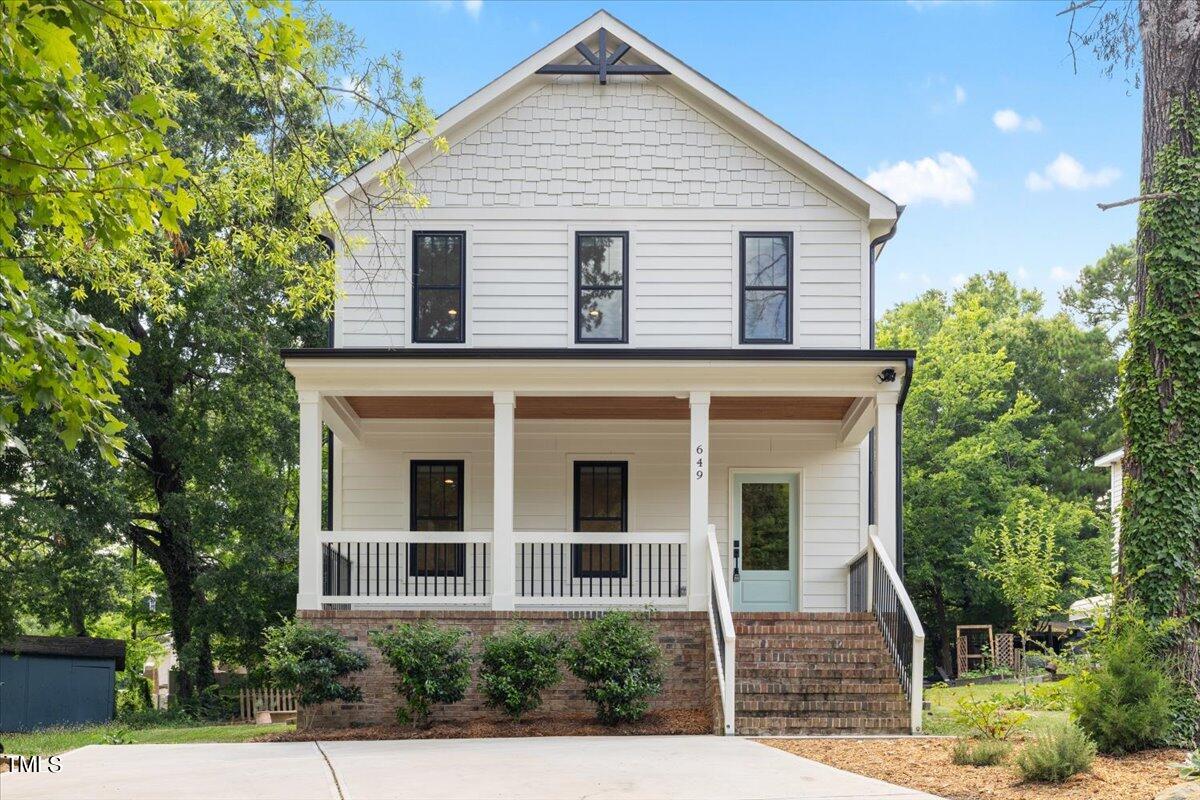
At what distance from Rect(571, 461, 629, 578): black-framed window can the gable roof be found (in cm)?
477

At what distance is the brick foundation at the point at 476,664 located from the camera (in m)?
13.8

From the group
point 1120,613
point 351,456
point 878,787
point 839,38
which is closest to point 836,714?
point 1120,613

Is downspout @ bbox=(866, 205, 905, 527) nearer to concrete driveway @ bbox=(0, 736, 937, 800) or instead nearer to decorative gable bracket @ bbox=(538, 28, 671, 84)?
decorative gable bracket @ bbox=(538, 28, 671, 84)

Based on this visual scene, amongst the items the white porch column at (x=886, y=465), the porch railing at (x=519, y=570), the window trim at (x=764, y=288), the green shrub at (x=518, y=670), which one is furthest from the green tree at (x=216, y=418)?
the white porch column at (x=886, y=465)

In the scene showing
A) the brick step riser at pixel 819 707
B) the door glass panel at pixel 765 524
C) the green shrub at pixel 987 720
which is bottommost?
the brick step riser at pixel 819 707

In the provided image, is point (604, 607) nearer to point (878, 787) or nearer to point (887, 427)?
point (887, 427)

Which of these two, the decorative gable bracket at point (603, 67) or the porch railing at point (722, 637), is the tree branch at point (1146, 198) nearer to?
the porch railing at point (722, 637)

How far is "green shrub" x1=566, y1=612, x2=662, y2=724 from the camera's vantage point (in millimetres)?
12844

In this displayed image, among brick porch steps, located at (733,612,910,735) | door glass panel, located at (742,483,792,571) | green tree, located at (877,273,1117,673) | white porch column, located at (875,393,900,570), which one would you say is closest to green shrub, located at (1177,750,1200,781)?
brick porch steps, located at (733,612,910,735)

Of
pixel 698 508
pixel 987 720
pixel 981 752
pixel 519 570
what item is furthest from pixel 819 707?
pixel 519 570

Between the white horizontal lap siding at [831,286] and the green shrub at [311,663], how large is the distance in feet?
23.9

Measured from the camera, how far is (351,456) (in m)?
17.0

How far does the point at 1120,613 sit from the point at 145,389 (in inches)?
742

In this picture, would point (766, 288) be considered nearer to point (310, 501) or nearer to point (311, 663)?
point (310, 501)
